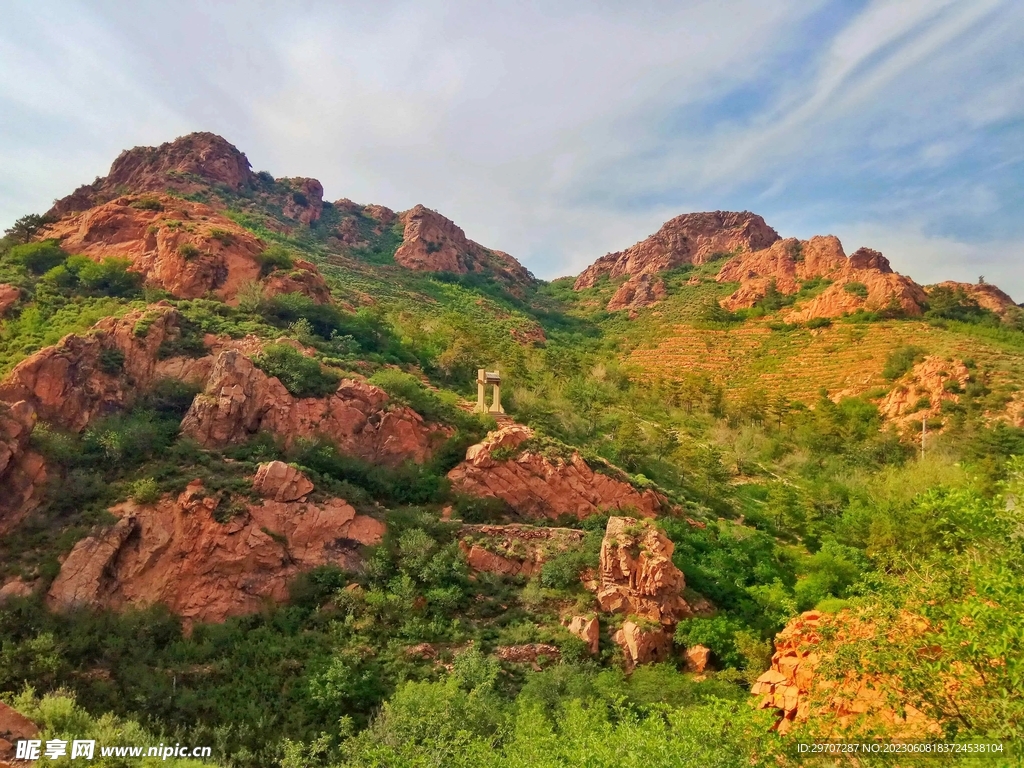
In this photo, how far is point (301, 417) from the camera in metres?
20.0

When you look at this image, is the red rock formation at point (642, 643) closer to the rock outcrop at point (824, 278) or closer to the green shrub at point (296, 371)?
the green shrub at point (296, 371)

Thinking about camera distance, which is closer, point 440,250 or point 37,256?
point 37,256

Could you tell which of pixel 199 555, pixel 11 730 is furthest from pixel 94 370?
pixel 11 730

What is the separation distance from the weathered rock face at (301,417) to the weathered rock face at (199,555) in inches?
132

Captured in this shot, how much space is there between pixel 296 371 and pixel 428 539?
8133 mm

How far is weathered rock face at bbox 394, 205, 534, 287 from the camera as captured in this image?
70500 millimetres

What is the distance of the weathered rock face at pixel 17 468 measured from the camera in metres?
15.3

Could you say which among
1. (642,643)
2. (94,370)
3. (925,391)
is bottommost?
(642,643)

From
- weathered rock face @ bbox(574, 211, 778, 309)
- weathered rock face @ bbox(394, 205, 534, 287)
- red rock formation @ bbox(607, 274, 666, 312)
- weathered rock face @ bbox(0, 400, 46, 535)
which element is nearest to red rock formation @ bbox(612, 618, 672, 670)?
weathered rock face @ bbox(0, 400, 46, 535)

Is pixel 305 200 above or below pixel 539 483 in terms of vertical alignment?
above

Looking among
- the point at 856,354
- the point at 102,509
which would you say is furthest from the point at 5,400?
the point at 856,354

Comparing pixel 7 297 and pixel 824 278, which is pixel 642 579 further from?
pixel 824 278

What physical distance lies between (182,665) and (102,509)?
17.2 feet

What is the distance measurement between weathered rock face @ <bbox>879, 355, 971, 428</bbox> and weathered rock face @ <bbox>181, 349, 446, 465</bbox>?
105 feet
